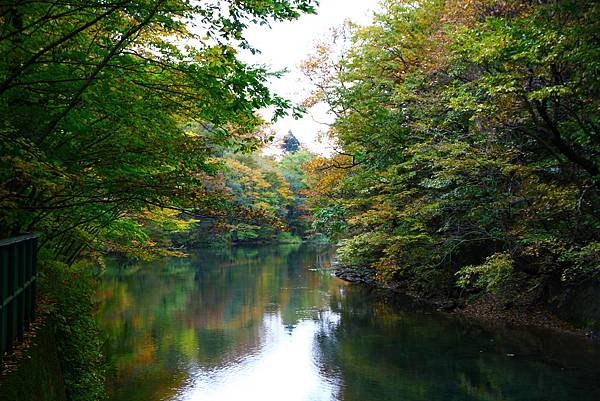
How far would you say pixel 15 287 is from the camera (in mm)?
4164

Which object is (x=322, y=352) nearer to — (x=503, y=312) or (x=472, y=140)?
(x=503, y=312)

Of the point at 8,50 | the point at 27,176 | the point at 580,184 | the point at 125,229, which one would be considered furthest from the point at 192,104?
Answer: the point at 580,184

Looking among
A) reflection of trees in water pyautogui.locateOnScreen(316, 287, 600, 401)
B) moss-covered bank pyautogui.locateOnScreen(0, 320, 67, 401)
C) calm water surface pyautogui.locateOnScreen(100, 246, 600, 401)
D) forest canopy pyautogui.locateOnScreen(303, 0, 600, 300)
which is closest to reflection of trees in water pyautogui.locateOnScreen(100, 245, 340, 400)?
calm water surface pyautogui.locateOnScreen(100, 246, 600, 401)

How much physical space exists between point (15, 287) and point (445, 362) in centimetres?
836

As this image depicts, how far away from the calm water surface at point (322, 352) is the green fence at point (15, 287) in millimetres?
3965

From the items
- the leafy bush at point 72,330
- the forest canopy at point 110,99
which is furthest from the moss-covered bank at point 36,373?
the forest canopy at point 110,99

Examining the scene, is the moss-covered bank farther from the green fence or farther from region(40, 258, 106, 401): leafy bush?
region(40, 258, 106, 401): leafy bush

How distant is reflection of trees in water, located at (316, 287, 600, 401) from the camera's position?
827cm

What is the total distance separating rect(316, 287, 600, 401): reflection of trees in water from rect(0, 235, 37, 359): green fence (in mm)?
5272

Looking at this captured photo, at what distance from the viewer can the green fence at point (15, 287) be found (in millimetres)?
3796

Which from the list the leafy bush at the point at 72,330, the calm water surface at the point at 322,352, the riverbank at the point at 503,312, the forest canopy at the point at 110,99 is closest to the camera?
the forest canopy at the point at 110,99

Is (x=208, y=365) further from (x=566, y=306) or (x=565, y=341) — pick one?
(x=566, y=306)

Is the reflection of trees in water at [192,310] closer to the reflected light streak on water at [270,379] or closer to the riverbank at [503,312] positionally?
the reflected light streak on water at [270,379]

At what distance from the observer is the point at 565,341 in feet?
35.0
